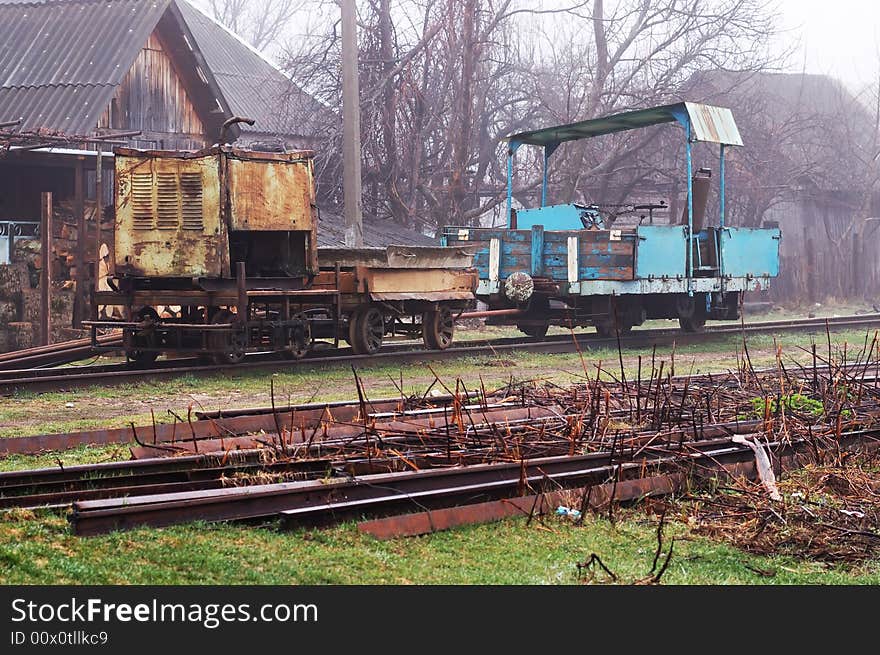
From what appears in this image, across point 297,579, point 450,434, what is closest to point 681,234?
point 450,434

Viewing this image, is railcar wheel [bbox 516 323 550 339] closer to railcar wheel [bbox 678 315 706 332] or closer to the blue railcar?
the blue railcar

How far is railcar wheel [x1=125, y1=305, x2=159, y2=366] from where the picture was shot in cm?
1455

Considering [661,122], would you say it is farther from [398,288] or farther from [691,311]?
[398,288]

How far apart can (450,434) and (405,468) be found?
3.09 ft

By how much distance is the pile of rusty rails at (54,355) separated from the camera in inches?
585

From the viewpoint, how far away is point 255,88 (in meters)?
32.0

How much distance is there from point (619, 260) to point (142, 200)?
765 centimetres

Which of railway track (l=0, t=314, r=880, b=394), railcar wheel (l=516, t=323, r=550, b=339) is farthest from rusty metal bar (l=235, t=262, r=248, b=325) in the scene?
railcar wheel (l=516, t=323, r=550, b=339)

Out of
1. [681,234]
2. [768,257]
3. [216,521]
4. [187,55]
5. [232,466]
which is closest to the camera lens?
[216,521]

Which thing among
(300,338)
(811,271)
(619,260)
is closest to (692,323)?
(619,260)

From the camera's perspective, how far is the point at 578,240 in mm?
18266

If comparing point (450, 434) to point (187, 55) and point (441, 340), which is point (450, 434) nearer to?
point (441, 340)

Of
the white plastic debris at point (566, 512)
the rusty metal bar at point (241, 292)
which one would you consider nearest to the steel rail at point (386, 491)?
the white plastic debris at point (566, 512)

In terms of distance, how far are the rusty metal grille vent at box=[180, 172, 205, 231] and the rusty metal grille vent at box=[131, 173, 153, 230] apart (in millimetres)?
439
